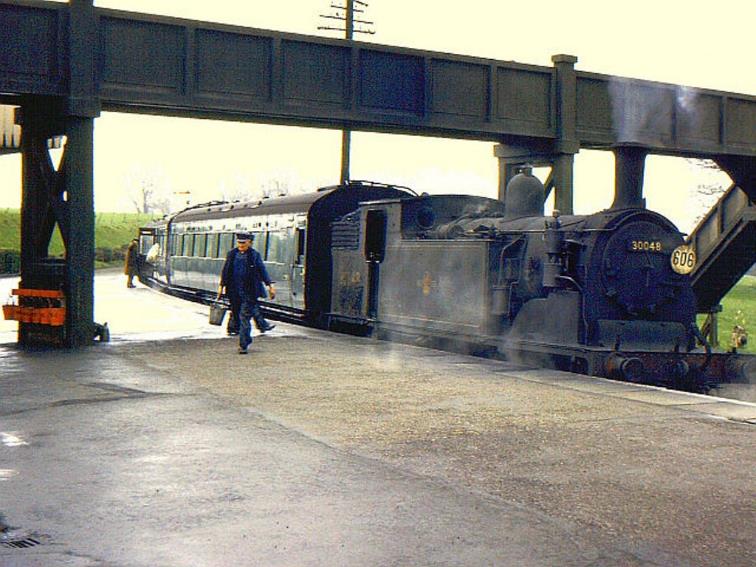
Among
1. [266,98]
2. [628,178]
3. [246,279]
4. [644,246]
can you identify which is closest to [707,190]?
[266,98]

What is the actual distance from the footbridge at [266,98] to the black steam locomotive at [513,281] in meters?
1.05

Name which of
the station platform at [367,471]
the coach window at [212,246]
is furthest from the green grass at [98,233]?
the station platform at [367,471]

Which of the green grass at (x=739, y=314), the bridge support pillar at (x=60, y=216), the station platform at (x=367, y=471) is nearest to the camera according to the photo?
the station platform at (x=367, y=471)

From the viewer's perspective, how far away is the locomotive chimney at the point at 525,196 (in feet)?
48.6

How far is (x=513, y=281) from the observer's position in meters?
13.9

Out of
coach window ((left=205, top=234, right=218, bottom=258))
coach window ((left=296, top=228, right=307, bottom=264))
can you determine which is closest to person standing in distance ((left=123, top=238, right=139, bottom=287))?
coach window ((left=205, top=234, right=218, bottom=258))

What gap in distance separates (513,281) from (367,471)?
24.5 feet

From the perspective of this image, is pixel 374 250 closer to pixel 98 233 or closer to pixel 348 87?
pixel 348 87

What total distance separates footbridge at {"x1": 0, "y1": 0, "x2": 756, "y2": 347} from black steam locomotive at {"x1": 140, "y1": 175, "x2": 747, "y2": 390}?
1.05 metres

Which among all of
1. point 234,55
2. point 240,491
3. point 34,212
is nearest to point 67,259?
point 34,212

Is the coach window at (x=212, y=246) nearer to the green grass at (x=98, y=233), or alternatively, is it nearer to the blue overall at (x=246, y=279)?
the blue overall at (x=246, y=279)

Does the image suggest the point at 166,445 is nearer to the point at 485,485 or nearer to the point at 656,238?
the point at 485,485

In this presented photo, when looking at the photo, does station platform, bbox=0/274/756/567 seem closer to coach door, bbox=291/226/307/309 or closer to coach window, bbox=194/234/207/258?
coach door, bbox=291/226/307/309

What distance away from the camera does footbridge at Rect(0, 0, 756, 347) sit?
14.9 meters
